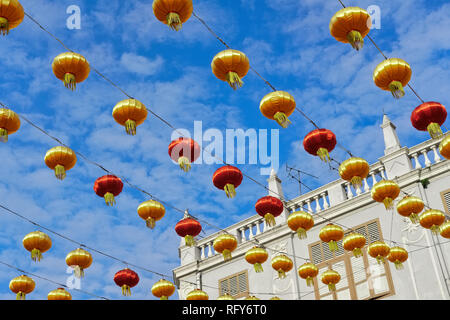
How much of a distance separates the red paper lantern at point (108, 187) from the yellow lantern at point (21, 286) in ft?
12.2

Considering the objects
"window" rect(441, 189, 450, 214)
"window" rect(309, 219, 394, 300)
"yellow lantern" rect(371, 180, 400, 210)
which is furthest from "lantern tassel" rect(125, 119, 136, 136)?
"window" rect(441, 189, 450, 214)

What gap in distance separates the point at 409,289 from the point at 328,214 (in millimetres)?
3303

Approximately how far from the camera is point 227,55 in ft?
28.8

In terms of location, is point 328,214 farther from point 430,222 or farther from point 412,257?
point 430,222

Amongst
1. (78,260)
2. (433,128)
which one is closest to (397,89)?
(433,128)

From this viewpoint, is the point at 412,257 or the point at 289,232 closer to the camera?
the point at 412,257

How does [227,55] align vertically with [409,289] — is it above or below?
above

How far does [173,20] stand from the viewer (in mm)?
8234

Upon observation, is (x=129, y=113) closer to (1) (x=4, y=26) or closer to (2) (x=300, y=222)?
(1) (x=4, y=26)

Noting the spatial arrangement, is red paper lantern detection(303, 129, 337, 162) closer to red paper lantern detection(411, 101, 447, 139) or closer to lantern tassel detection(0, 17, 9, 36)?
red paper lantern detection(411, 101, 447, 139)

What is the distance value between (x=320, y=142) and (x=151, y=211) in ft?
12.4

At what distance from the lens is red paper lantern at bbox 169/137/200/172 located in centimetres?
1009

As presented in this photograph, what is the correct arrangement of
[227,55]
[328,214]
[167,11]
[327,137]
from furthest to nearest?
[328,214] → [327,137] → [227,55] → [167,11]
